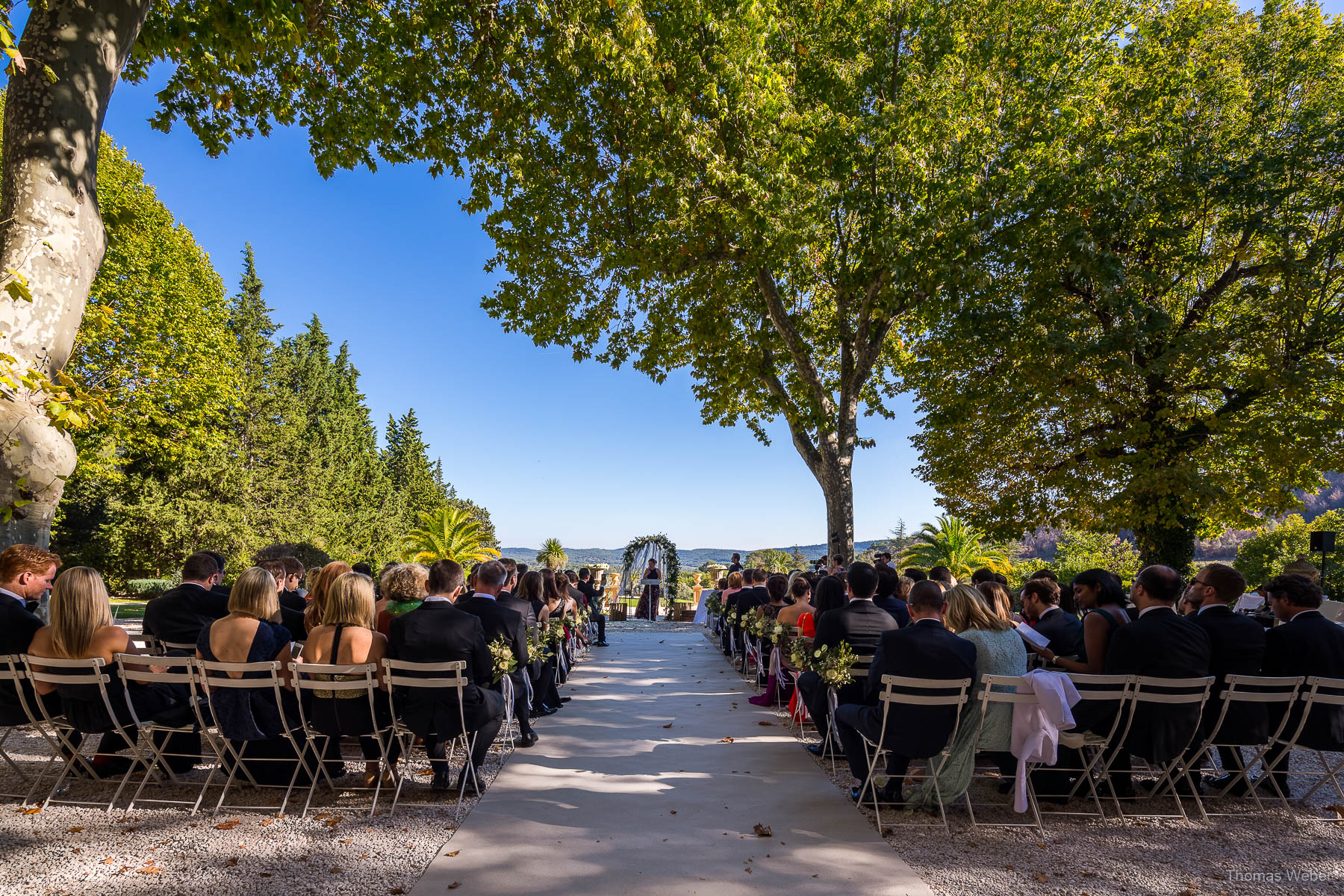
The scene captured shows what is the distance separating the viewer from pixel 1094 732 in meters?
5.02

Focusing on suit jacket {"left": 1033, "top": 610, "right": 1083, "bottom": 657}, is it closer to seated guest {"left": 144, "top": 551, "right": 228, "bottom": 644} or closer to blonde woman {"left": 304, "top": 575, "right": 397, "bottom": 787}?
blonde woman {"left": 304, "top": 575, "right": 397, "bottom": 787}

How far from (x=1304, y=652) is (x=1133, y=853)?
7.40 feet

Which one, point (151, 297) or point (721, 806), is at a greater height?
point (151, 297)

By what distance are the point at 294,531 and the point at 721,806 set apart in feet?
119

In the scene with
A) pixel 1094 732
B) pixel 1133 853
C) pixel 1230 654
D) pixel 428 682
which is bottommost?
pixel 1133 853

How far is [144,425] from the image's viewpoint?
71.1ft

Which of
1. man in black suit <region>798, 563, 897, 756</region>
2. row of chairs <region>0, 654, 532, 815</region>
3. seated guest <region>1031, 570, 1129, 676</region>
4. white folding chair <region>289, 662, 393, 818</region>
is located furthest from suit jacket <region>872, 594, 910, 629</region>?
white folding chair <region>289, 662, 393, 818</region>

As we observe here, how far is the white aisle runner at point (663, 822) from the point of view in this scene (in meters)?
3.63

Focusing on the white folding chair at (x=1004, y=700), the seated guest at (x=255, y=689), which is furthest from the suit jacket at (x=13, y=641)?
the white folding chair at (x=1004, y=700)

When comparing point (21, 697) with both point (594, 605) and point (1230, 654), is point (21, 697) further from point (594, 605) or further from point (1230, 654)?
point (594, 605)

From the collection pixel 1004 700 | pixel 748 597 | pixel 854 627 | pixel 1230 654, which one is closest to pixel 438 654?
pixel 854 627

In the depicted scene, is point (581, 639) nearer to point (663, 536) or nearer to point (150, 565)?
point (663, 536)

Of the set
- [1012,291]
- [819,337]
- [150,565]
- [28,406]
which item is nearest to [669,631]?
[819,337]

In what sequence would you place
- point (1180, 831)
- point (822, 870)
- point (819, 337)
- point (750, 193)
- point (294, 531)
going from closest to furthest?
point (822, 870) < point (1180, 831) < point (750, 193) < point (819, 337) < point (294, 531)
